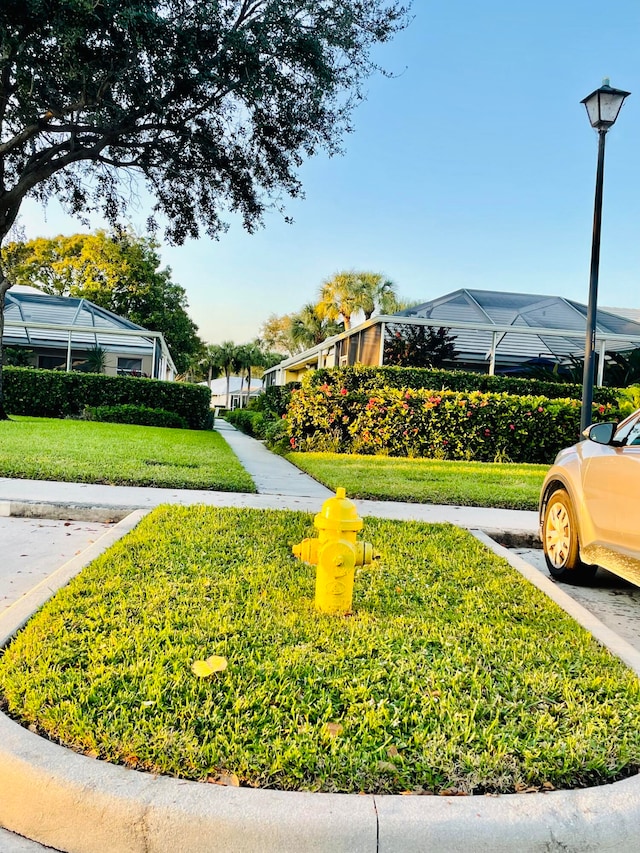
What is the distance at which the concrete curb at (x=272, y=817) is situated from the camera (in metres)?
1.78

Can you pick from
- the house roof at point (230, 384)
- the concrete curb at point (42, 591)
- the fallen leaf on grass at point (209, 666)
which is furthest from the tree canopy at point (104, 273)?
the fallen leaf on grass at point (209, 666)

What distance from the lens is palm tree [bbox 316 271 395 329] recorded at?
1667 inches

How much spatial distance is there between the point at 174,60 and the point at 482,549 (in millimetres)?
10932

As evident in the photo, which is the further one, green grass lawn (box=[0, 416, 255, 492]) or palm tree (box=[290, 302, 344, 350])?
palm tree (box=[290, 302, 344, 350])

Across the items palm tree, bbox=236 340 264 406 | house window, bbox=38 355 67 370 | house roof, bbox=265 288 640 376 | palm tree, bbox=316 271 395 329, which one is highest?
palm tree, bbox=316 271 395 329

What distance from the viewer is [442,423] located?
12.5 metres

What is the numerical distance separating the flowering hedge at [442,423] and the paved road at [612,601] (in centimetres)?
703

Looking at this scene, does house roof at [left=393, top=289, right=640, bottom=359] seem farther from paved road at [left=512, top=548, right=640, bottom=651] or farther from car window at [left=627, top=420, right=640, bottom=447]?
car window at [left=627, top=420, right=640, bottom=447]

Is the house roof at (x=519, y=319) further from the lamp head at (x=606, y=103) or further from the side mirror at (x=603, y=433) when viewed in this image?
the side mirror at (x=603, y=433)

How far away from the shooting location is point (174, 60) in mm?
11516

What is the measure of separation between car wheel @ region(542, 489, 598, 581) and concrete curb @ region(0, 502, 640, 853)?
2.86 meters

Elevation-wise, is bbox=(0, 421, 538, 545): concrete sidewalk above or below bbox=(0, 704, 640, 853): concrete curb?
above

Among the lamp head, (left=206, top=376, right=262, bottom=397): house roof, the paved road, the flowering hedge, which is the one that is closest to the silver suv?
the paved road

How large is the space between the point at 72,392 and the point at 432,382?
11.8 metres
